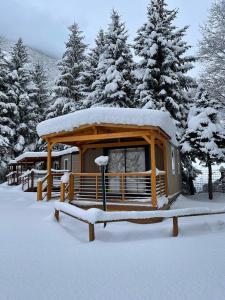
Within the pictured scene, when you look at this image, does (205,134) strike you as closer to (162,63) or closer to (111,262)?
(162,63)

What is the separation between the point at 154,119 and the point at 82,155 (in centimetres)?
589

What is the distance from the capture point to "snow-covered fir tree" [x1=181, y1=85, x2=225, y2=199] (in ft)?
51.1

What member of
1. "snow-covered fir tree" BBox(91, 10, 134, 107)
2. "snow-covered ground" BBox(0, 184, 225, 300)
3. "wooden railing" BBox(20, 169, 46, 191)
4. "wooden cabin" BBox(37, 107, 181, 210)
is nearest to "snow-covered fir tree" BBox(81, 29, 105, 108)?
"snow-covered fir tree" BBox(91, 10, 134, 107)

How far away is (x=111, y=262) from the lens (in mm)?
4906

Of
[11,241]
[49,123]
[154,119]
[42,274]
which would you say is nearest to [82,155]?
[49,123]

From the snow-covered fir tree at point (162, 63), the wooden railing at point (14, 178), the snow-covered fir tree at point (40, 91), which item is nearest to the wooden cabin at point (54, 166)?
the wooden railing at point (14, 178)

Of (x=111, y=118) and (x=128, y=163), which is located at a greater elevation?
(x=111, y=118)

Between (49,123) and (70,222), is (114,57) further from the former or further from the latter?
(70,222)

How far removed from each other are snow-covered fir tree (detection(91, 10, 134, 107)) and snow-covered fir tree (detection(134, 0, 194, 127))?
1.61 meters

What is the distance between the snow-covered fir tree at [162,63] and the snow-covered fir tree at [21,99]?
48.9ft

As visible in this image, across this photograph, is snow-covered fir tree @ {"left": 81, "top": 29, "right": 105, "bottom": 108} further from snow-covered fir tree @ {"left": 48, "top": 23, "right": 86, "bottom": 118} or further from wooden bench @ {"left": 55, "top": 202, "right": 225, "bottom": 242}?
wooden bench @ {"left": 55, "top": 202, "right": 225, "bottom": 242}

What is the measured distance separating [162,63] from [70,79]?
451 inches

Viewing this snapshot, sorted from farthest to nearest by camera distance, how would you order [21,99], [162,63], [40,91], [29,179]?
[40,91] → [21,99] → [29,179] → [162,63]

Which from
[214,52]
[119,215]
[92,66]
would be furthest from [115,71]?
[119,215]
